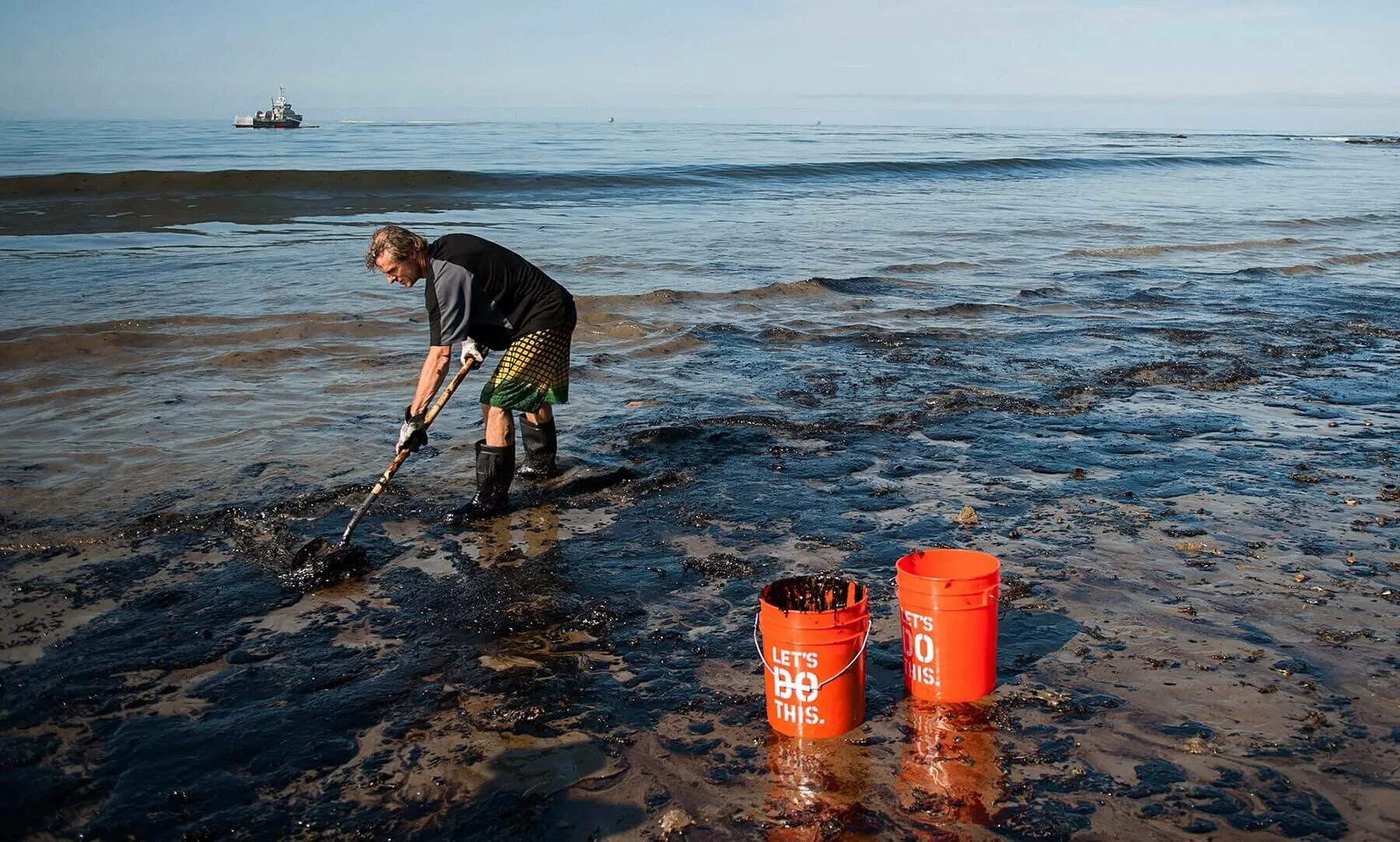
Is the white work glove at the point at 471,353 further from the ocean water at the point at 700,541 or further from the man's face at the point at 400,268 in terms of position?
the ocean water at the point at 700,541

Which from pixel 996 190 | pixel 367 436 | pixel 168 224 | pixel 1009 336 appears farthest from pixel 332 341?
pixel 996 190

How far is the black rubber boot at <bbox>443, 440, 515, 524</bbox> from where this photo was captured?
652 centimetres

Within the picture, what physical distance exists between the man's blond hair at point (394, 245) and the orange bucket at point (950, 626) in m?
3.16

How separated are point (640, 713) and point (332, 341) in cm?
828

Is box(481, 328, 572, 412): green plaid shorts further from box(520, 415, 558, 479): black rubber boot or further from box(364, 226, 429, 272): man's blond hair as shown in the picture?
box(364, 226, 429, 272): man's blond hair

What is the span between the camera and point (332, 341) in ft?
37.5

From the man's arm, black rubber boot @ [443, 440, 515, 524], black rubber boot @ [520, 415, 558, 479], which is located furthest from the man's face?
black rubber boot @ [520, 415, 558, 479]

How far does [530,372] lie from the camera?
657 centimetres

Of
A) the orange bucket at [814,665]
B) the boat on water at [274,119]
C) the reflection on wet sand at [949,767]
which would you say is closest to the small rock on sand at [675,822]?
the orange bucket at [814,665]

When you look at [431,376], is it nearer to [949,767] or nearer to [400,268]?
[400,268]

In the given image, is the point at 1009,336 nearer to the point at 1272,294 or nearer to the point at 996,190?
the point at 1272,294

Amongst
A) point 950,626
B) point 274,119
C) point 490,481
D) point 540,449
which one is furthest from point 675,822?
point 274,119

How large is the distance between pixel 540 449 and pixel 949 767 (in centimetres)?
391

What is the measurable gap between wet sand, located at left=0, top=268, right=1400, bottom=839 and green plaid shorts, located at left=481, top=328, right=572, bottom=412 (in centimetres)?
66
